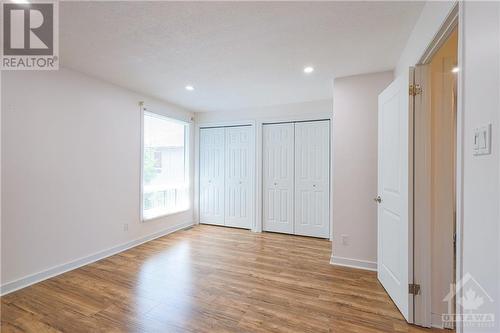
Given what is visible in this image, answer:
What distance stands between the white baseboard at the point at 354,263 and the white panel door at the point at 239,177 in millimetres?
1975

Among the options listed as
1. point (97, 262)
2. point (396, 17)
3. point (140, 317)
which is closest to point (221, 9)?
point (396, 17)

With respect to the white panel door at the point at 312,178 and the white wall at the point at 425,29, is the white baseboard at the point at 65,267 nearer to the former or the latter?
the white panel door at the point at 312,178

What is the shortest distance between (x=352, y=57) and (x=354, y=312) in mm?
2457

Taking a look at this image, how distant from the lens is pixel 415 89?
1.87 m

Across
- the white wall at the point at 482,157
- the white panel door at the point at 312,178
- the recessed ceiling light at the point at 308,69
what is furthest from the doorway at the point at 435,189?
the white panel door at the point at 312,178

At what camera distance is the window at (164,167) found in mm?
3973

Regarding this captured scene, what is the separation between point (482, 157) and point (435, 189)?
1072 mm

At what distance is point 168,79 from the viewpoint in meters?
3.08

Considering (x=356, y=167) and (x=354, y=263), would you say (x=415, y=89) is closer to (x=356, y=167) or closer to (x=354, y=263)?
(x=356, y=167)

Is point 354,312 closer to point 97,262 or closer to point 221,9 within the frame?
point 221,9

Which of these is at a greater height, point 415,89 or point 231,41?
point 231,41

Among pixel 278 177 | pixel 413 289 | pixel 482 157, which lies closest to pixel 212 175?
pixel 278 177

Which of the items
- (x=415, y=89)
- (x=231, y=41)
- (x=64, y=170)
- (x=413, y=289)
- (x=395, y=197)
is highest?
(x=231, y=41)

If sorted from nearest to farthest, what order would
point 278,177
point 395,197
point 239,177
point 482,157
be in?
point 482,157
point 395,197
point 278,177
point 239,177
